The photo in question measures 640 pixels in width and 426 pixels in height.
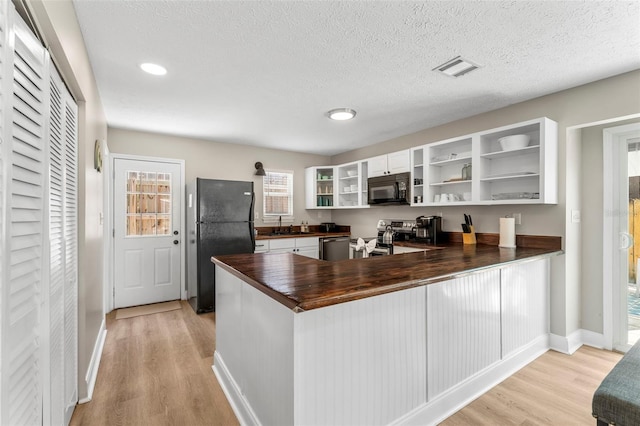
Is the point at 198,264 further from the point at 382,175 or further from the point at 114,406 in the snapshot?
the point at 382,175

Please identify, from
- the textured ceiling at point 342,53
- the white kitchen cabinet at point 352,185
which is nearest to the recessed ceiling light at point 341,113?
the textured ceiling at point 342,53

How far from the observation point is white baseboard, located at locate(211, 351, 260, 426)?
5.67ft

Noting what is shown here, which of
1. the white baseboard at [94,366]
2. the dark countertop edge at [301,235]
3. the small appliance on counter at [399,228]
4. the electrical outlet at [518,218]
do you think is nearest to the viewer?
the white baseboard at [94,366]

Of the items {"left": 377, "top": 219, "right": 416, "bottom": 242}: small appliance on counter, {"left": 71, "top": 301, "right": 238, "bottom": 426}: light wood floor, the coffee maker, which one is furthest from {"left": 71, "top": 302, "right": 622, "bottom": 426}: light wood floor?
{"left": 377, "top": 219, "right": 416, "bottom": 242}: small appliance on counter

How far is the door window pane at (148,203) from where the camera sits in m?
4.12

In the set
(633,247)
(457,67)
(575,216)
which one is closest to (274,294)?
(457,67)

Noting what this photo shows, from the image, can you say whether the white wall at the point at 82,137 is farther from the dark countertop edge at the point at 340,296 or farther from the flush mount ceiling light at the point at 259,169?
the flush mount ceiling light at the point at 259,169

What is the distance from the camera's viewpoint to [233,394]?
1.99 metres

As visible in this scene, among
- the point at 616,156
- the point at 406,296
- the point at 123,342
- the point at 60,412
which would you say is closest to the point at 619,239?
the point at 616,156

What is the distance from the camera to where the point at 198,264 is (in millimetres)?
3844

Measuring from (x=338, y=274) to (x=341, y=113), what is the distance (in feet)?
7.10

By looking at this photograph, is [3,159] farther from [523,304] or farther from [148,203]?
[148,203]

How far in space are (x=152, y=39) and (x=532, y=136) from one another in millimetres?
3440

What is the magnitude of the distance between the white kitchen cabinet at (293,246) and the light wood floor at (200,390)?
5.76ft
